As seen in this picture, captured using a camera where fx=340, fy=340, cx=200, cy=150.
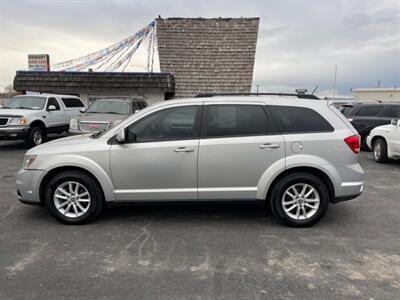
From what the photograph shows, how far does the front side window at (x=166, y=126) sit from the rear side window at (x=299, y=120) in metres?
1.10

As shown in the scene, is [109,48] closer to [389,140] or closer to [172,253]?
[389,140]

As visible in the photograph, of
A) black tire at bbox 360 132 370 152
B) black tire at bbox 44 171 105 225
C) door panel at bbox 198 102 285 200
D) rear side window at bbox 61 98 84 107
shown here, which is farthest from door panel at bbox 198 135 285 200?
rear side window at bbox 61 98 84 107

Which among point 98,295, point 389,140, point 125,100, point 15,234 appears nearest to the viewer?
point 98,295

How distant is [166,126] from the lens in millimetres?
4551

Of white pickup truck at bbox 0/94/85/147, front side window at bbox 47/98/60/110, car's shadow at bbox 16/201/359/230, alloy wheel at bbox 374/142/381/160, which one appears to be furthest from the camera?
front side window at bbox 47/98/60/110

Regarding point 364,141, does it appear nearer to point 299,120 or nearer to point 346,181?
point 346,181

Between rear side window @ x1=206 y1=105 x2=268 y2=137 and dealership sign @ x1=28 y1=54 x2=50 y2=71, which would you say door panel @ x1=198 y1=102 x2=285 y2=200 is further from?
dealership sign @ x1=28 y1=54 x2=50 y2=71

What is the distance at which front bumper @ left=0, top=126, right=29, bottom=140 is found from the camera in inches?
425

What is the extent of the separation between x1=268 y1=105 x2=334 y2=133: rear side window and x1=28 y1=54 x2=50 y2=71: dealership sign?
57.0 ft

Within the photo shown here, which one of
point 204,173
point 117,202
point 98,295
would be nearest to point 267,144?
point 204,173

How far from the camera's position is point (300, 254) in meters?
3.78

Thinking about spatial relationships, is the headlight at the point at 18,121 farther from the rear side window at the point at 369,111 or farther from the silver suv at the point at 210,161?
the rear side window at the point at 369,111

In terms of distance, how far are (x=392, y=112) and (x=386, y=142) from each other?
8.51ft

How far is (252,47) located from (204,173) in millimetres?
13854
